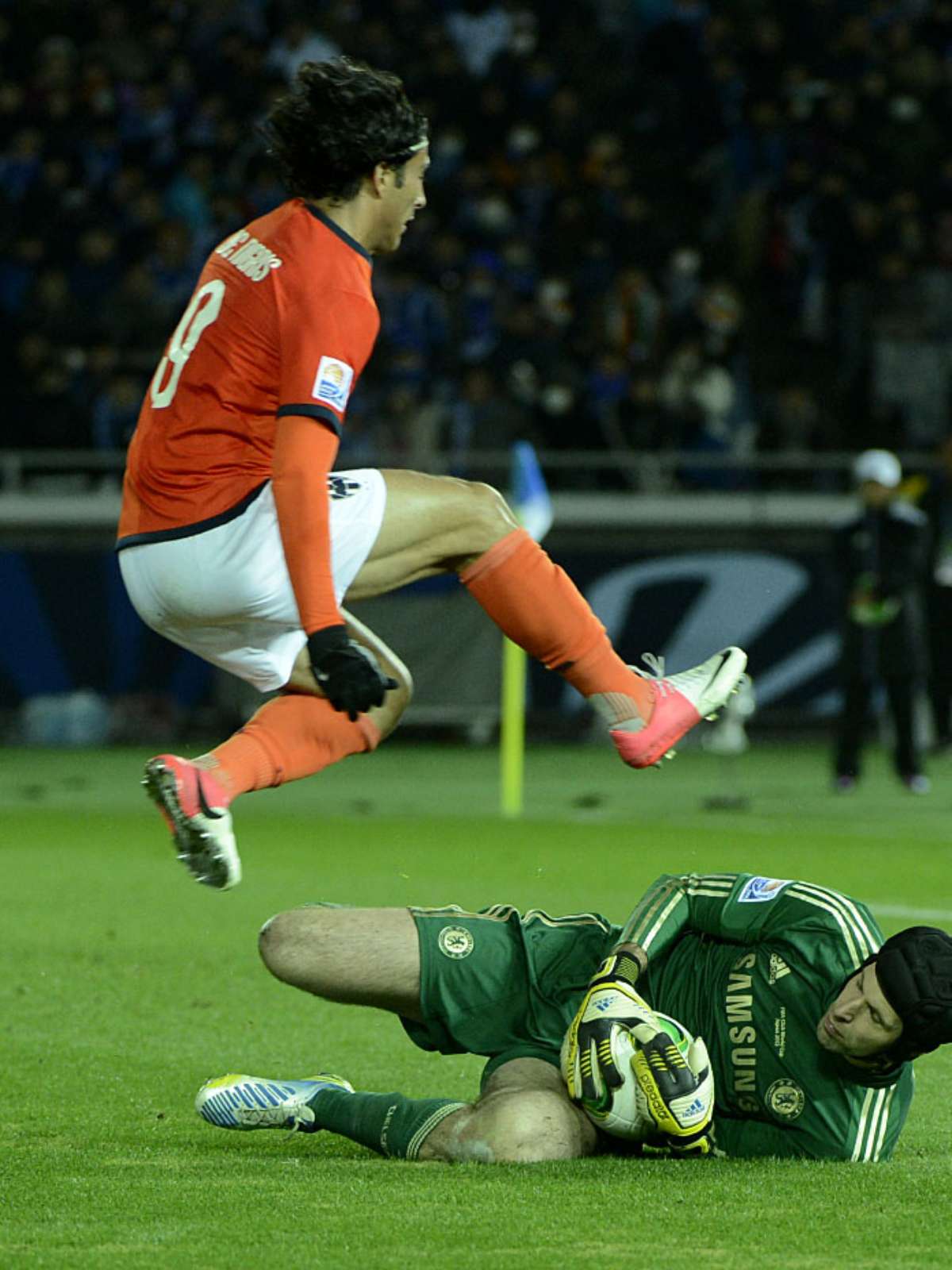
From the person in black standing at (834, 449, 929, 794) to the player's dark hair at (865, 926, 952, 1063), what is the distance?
9485 mm

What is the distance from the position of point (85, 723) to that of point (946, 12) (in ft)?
36.3

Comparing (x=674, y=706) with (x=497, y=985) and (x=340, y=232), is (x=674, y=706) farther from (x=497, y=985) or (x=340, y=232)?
(x=340, y=232)

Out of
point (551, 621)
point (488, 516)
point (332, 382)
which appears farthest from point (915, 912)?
point (332, 382)

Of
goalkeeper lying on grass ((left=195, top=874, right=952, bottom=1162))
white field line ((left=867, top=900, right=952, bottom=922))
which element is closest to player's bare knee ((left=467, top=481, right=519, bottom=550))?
goalkeeper lying on grass ((left=195, top=874, right=952, bottom=1162))

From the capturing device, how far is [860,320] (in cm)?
1908

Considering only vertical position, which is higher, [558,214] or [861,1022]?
[558,214]

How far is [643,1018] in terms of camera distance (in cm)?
420

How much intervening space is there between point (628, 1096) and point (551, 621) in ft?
3.96

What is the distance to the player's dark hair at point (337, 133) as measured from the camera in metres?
4.68

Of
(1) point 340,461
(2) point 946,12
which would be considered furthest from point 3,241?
(2) point 946,12

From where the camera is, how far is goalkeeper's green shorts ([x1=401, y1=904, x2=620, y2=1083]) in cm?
461

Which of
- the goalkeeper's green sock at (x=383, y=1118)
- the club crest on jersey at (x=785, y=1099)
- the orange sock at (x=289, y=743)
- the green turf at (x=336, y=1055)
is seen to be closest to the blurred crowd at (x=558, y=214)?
the green turf at (x=336, y=1055)

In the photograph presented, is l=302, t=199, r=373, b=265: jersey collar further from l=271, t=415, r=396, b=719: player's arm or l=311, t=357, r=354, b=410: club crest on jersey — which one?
l=271, t=415, r=396, b=719: player's arm

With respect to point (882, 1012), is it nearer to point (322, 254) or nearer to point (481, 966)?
point (481, 966)
